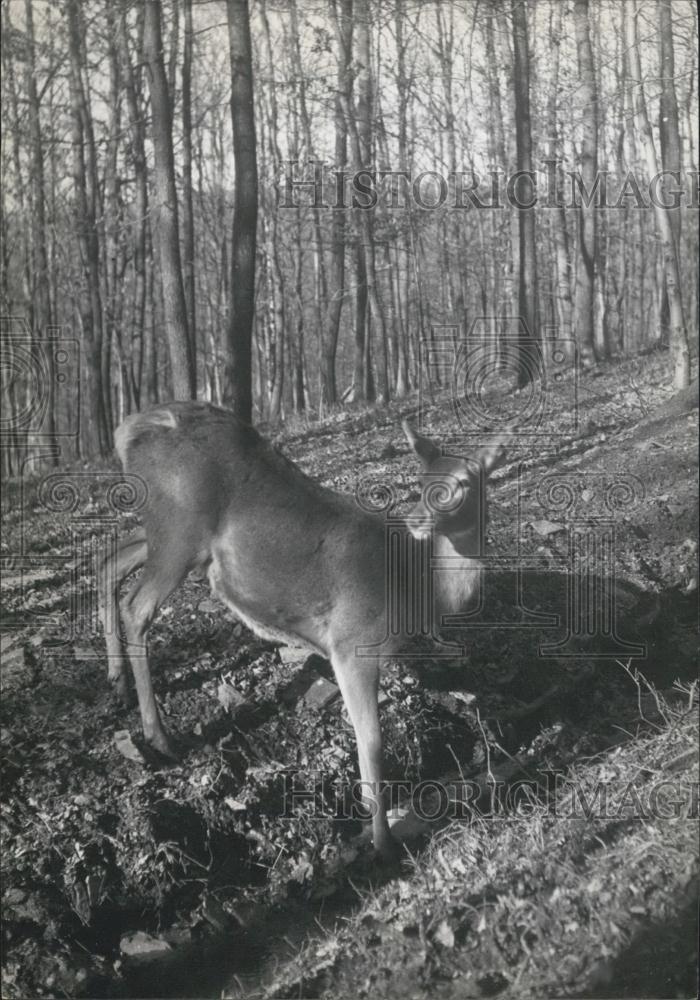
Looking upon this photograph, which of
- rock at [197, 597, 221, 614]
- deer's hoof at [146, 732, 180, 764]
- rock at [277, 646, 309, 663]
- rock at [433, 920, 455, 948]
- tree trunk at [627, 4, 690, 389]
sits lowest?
rock at [433, 920, 455, 948]

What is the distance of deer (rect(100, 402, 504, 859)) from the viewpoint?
13.2ft

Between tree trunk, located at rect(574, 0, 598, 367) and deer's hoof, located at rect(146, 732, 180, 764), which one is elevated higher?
tree trunk, located at rect(574, 0, 598, 367)

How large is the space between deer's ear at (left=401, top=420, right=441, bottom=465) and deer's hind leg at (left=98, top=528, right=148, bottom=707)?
149 cm

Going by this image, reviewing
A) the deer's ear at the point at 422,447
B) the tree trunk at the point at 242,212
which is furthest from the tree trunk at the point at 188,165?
the deer's ear at the point at 422,447

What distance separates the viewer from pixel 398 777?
4508 mm

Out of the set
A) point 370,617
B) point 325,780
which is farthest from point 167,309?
point 325,780

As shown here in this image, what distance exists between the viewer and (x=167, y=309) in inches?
208

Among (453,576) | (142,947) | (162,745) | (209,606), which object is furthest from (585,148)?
(142,947)

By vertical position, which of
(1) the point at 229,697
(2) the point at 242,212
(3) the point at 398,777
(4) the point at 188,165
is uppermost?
(4) the point at 188,165

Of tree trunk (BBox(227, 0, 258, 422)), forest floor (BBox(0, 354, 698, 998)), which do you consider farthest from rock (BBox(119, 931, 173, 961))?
tree trunk (BBox(227, 0, 258, 422))

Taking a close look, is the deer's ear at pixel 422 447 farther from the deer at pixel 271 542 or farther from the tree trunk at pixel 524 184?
the tree trunk at pixel 524 184

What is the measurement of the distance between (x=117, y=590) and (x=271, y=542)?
94cm

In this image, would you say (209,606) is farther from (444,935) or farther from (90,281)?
(90,281)

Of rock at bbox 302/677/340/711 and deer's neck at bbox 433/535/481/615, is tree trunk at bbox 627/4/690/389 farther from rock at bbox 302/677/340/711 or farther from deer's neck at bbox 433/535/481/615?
rock at bbox 302/677/340/711
